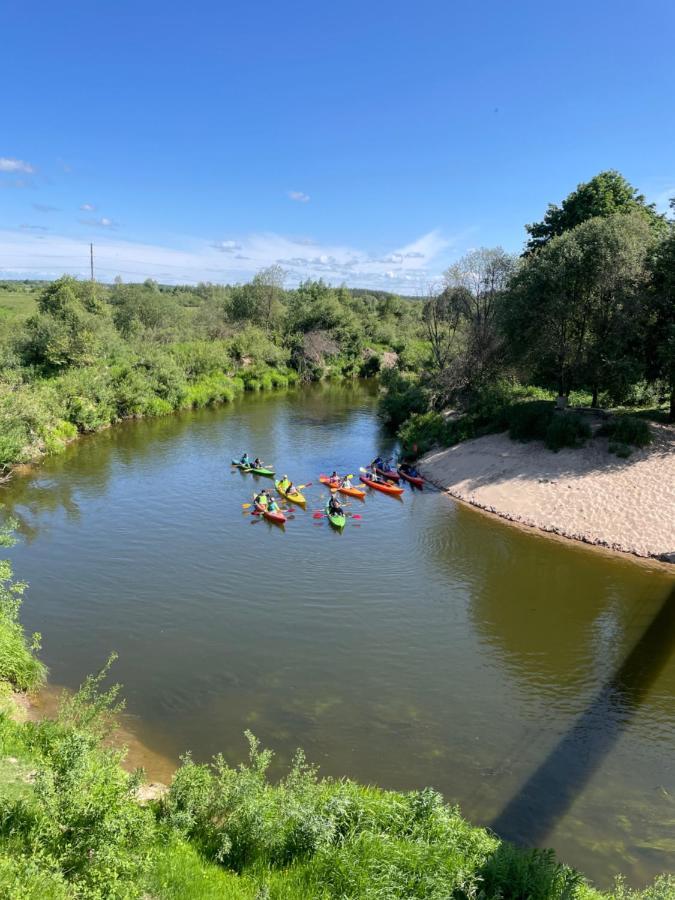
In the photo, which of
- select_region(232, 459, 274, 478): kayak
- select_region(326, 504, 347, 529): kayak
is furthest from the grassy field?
select_region(326, 504, 347, 529): kayak

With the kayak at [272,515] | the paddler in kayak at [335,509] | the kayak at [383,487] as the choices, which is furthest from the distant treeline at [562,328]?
the kayak at [272,515]

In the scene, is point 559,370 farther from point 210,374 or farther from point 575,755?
point 210,374

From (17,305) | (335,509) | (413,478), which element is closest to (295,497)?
(335,509)

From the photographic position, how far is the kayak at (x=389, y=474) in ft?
103

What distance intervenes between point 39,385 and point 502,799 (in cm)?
3709

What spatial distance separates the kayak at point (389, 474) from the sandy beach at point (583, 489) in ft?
7.04

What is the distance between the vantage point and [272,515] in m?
24.7

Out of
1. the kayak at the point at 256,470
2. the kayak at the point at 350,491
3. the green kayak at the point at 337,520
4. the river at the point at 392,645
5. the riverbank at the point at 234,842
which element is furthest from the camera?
the kayak at the point at 256,470

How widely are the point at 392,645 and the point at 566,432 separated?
1693 centimetres

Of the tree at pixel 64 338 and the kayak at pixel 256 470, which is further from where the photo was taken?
the tree at pixel 64 338

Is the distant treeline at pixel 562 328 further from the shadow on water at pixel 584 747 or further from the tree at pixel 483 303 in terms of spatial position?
the shadow on water at pixel 584 747

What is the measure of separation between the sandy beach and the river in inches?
50.7

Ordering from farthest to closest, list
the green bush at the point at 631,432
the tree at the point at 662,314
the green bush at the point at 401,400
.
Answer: the green bush at the point at 401,400, the green bush at the point at 631,432, the tree at the point at 662,314

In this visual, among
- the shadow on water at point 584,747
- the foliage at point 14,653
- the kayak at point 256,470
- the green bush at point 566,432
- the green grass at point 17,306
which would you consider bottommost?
the shadow on water at point 584,747
